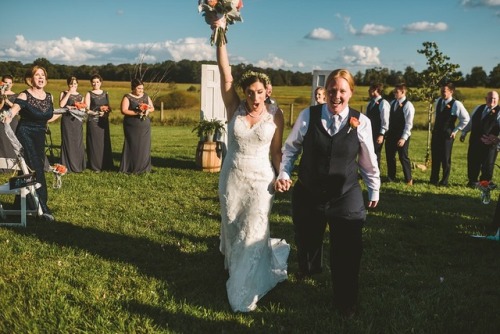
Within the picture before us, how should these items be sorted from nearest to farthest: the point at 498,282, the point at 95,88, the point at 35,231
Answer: the point at 498,282, the point at 35,231, the point at 95,88

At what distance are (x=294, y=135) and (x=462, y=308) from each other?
2.32 metres

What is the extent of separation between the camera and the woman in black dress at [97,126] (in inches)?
436

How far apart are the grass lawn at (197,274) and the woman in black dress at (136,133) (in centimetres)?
235

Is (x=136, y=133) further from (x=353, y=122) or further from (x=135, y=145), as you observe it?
(x=353, y=122)

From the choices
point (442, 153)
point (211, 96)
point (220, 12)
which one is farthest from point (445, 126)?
point (220, 12)

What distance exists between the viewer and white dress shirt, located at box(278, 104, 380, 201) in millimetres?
3953

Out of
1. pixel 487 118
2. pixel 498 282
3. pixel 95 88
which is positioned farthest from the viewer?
pixel 95 88

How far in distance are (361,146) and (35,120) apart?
5048 mm

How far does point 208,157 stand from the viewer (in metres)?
11.3

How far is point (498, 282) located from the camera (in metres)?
5.03

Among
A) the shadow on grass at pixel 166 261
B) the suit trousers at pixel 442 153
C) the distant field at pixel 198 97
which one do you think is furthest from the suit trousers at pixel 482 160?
the distant field at pixel 198 97

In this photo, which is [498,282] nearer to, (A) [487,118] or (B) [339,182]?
(B) [339,182]

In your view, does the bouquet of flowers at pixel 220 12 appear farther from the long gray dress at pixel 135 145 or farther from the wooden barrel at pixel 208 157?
the wooden barrel at pixel 208 157

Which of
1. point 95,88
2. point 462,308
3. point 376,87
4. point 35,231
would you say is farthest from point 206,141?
point 462,308
